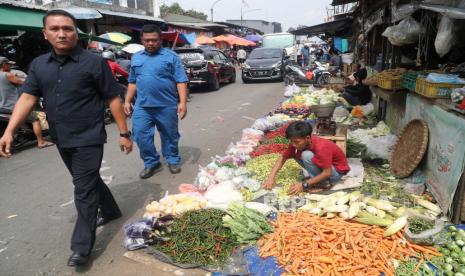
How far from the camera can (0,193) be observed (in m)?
4.86

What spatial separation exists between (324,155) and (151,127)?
249 cm

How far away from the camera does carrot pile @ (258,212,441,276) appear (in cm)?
290

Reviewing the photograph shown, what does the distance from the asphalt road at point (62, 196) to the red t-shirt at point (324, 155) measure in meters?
1.75

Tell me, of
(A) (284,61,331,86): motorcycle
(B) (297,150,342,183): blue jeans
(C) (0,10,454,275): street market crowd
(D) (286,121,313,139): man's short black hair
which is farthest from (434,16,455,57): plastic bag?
(A) (284,61,331,86): motorcycle

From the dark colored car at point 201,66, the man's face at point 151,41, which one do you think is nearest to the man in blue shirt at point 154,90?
the man's face at point 151,41

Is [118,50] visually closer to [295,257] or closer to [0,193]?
[0,193]

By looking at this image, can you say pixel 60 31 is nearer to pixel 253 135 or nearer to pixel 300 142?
pixel 300 142

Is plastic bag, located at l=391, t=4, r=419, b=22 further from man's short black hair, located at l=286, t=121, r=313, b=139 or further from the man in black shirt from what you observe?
the man in black shirt

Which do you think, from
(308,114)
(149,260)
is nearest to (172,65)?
(149,260)

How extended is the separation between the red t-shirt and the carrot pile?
70 centimetres

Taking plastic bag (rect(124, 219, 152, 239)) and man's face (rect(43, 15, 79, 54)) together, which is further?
plastic bag (rect(124, 219, 152, 239))

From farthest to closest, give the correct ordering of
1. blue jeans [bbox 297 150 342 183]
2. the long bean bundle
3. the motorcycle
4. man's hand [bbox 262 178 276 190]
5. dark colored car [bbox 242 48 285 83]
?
1. dark colored car [bbox 242 48 285 83]
2. the motorcycle
3. man's hand [bbox 262 178 276 190]
4. blue jeans [bbox 297 150 342 183]
5. the long bean bundle

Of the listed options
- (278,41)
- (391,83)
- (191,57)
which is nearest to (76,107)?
Answer: (391,83)

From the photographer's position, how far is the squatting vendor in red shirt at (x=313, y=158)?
149 inches
